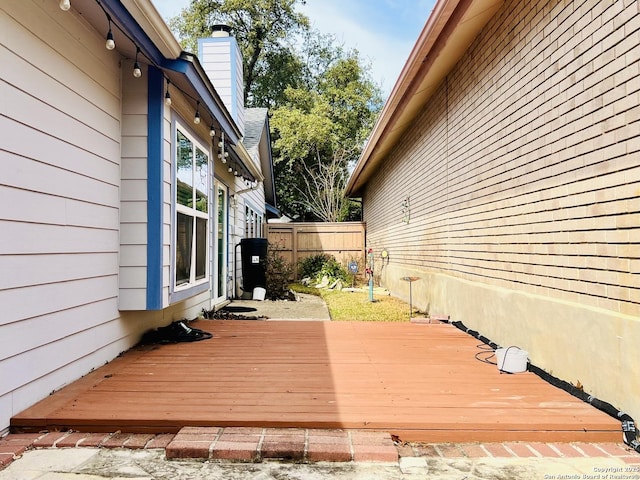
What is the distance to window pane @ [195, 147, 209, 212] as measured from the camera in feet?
15.9

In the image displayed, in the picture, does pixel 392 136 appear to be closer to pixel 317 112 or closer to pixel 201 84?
pixel 201 84

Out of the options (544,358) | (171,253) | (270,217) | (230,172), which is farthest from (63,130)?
(270,217)

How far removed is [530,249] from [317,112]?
16.4 meters

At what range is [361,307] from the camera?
748 cm

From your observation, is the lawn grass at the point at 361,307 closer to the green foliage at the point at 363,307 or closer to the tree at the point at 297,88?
the green foliage at the point at 363,307

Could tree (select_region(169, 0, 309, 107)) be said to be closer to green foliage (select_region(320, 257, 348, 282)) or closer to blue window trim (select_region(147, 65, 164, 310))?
green foliage (select_region(320, 257, 348, 282))

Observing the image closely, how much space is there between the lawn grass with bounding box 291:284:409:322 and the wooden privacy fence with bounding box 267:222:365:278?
2865mm

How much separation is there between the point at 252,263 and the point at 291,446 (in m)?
6.49

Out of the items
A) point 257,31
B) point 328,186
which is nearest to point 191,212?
point 328,186

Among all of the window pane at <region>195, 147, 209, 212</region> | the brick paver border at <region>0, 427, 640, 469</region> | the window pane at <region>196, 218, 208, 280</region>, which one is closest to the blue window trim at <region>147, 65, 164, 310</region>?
the window pane at <region>195, 147, 209, 212</region>

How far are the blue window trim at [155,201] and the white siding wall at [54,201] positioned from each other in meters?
0.27

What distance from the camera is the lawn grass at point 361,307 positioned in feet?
21.1

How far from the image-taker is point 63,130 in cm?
296

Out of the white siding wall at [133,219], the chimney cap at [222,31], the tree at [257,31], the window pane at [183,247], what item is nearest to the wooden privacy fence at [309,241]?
the chimney cap at [222,31]
